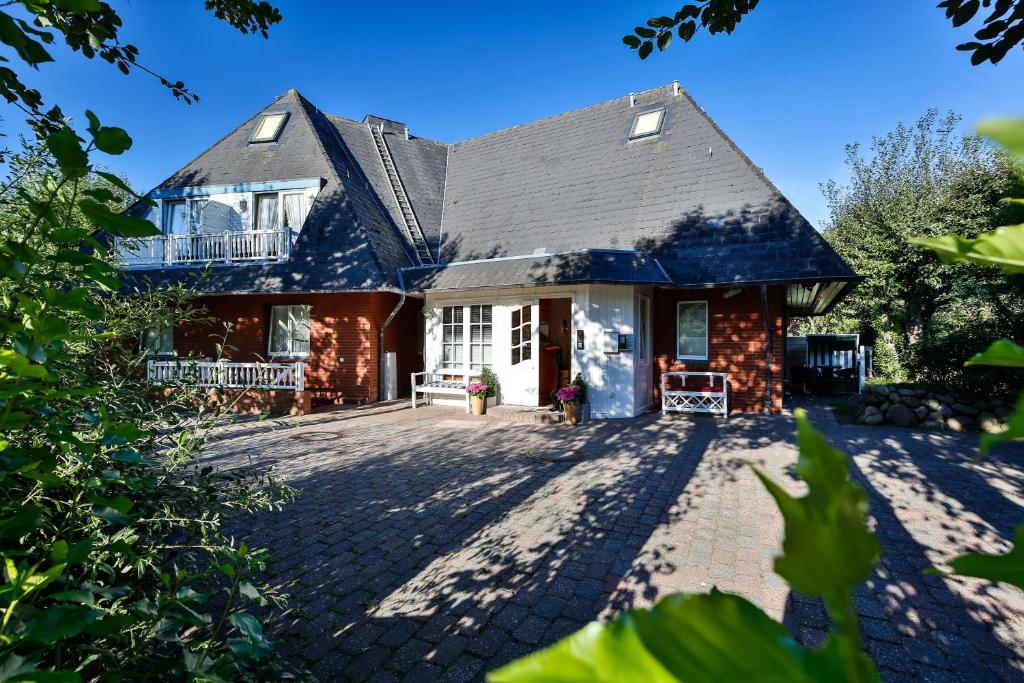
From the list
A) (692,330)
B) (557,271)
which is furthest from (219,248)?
(692,330)

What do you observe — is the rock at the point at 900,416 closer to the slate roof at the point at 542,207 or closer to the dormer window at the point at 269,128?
the slate roof at the point at 542,207

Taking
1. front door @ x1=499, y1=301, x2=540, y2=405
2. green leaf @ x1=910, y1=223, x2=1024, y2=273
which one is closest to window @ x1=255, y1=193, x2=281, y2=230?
front door @ x1=499, y1=301, x2=540, y2=405

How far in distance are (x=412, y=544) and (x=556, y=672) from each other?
4.30m

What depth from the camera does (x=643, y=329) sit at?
11.0 m

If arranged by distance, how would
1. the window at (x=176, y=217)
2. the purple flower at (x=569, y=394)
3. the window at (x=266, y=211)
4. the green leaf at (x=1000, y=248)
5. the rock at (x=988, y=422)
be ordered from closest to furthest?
1. the green leaf at (x=1000, y=248)
2. the rock at (x=988, y=422)
3. the purple flower at (x=569, y=394)
4. the window at (x=266, y=211)
5. the window at (x=176, y=217)

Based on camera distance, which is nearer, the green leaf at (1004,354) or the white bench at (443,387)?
the green leaf at (1004,354)

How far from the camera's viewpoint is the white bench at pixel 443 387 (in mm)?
11617

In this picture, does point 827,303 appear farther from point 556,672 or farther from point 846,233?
point 556,672

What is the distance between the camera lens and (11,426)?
927 mm

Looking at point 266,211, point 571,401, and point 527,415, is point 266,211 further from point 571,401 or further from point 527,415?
point 571,401

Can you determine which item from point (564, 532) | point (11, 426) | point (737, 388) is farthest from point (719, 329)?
point (11, 426)

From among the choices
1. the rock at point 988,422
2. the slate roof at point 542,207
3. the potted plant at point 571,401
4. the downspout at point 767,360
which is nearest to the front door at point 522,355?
the slate roof at point 542,207

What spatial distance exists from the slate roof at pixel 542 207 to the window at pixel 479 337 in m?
0.90

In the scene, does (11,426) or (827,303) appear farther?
(827,303)
